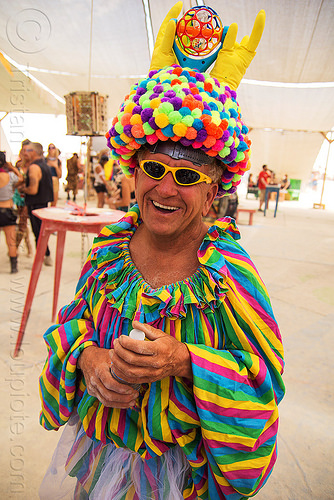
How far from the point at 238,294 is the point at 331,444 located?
182cm

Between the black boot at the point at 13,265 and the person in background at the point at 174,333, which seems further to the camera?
the black boot at the point at 13,265

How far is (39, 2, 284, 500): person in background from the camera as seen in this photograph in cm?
95

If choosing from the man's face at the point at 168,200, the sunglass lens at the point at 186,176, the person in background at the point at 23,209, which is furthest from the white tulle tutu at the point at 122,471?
the person in background at the point at 23,209

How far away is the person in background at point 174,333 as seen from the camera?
954 millimetres

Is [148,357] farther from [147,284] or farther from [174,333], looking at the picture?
[147,284]

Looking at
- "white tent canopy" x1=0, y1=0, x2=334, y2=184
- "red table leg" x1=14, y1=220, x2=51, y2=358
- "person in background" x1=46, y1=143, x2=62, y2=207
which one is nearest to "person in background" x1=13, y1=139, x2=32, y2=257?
"white tent canopy" x1=0, y1=0, x2=334, y2=184

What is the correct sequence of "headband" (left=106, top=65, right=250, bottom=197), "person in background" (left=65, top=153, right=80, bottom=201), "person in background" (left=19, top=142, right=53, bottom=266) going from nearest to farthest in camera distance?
"headband" (left=106, top=65, right=250, bottom=197)
"person in background" (left=19, top=142, right=53, bottom=266)
"person in background" (left=65, top=153, right=80, bottom=201)

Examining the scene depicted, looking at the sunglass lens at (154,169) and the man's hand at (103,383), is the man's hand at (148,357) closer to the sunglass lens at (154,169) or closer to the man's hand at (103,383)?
the man's hand at (103,383)

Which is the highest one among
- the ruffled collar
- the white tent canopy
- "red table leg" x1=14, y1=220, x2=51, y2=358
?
the white tent canopy

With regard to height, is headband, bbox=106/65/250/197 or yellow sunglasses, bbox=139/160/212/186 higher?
headband, bbox=106/65/250/197

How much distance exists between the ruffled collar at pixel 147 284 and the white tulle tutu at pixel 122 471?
0.49m

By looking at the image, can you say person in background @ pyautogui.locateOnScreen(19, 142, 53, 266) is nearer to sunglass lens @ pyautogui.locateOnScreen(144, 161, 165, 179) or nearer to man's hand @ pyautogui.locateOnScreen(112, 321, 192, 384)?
sunglass lens @ pyautogui.locateOnScreen(144, 161, 165, 179)

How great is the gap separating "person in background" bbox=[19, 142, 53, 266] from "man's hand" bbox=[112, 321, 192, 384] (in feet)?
16.0

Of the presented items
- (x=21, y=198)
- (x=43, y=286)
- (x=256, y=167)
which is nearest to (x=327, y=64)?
(x=21, y=198)
